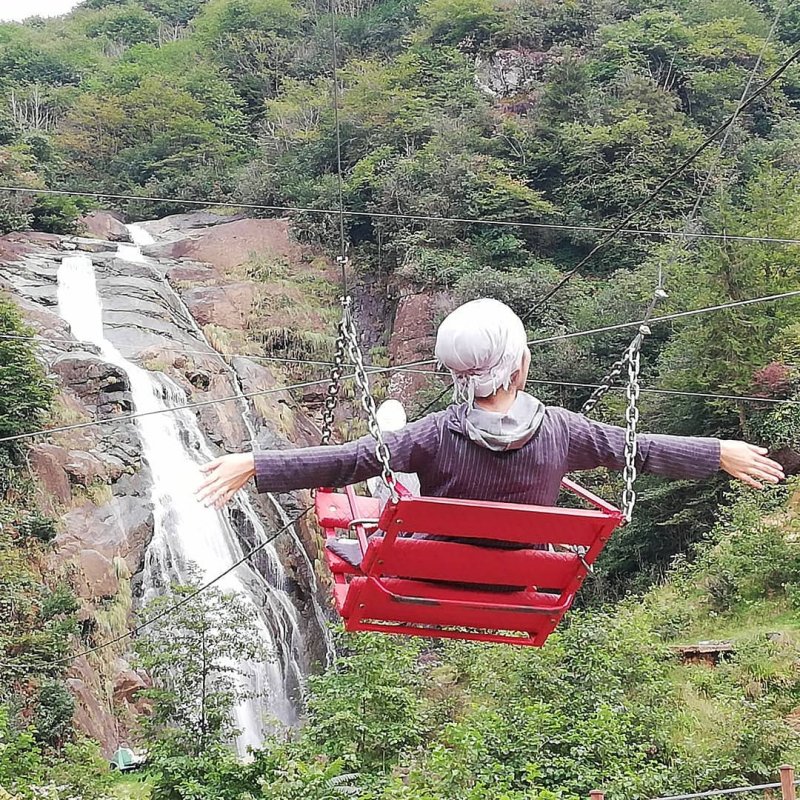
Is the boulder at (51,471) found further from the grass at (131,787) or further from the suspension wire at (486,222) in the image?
the grass at (131,787)

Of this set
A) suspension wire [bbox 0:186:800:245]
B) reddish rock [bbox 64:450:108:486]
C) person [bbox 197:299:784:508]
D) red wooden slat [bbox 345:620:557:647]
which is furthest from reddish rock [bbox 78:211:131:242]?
person [bbox 197:299:784:508]

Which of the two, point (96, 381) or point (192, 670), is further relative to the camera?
point (96, 381)

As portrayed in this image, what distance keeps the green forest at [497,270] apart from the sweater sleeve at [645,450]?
11.2ft

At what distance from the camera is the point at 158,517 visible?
16062 mm

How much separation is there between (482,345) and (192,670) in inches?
340

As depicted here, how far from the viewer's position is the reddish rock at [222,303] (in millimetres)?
22625

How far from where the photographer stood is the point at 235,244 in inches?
1029

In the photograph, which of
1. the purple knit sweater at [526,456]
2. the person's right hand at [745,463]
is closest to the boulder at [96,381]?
the purple knit sweater at [526,456]

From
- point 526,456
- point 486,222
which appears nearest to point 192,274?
point 486,222

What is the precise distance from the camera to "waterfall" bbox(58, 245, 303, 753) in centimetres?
1446

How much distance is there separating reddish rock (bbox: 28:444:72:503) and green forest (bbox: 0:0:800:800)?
301 mm

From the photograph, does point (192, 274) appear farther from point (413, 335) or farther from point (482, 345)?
point (482, 345)

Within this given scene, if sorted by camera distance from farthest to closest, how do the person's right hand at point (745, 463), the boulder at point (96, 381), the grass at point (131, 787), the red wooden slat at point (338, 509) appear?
the boulder at point (96, 381) < the grass at point (131, 787) < the red wooden slat at point (338, 509) < the person's right hand at point (745, 463)

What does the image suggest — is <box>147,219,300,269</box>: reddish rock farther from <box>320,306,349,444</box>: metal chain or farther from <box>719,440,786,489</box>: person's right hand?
<box>719,440,786,489</box>: person's right hand
